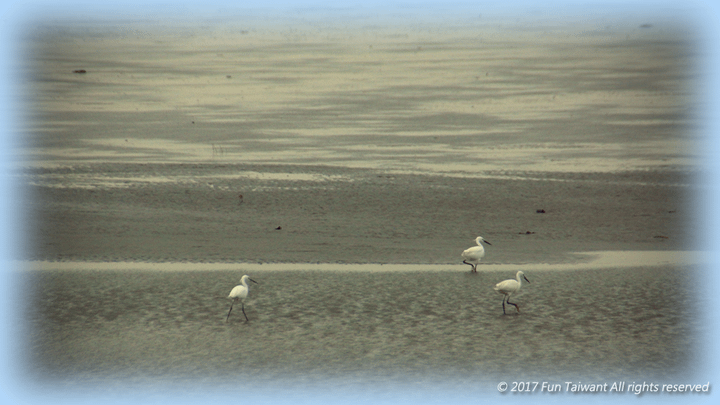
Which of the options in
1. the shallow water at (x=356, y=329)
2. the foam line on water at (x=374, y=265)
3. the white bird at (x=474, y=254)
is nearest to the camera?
the shallow water at (x=356, y=329)

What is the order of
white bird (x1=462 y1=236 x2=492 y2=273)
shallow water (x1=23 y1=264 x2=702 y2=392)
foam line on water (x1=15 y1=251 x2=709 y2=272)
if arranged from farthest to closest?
1. foam line on water (x1=15 y1=251 x2=709 y2=272)
2. white bird (x1=462 y1=236 x2=492 y2=273)
3. shallow water (x1=23 y1=264 x2=702 y2=392)

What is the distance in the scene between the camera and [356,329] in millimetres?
7285

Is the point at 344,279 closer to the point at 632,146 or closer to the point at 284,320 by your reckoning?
the point at 284,320

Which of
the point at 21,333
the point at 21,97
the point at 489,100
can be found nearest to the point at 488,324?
the point at 21,333

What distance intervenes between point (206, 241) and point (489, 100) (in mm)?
12622

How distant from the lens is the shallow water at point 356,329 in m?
6.34

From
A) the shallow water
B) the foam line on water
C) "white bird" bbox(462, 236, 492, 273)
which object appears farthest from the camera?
the foam line on water

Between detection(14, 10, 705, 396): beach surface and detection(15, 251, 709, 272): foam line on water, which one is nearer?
detection(14, 10, 705, 396): beach surface

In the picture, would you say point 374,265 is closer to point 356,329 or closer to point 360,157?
point 356,329

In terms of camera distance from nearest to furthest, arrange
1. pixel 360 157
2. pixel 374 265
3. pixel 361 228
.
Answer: pixel 374 265
pixel 361 228
pixel 360 157

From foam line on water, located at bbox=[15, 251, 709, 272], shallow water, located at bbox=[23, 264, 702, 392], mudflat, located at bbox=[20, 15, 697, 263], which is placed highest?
mudflat, located at bbox=[20, 15, 697, 263]

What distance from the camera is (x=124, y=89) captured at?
23.4m

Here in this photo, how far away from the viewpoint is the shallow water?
634cm

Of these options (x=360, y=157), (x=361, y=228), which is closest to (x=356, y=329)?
(x=361, y=228)
